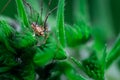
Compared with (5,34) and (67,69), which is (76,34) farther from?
(5,34)

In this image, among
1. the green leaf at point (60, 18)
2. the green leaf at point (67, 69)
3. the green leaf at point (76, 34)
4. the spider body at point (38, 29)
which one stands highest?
the green leaf at point (60, 18)

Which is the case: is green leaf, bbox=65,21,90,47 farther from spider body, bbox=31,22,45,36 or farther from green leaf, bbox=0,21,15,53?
green leaf, bbox=0,21,15,53

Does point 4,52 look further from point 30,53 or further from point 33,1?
point 33,1

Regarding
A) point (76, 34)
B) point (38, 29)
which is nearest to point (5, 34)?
point (38, 29)

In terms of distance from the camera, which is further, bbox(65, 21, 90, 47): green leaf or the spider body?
bbox(65, 21, 90, 47): green leaf

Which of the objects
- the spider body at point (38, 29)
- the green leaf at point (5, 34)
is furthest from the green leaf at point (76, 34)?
the green leaf at point (5, 34)

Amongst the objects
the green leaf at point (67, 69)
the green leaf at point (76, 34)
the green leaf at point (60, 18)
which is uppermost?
the green leaf at point (60, 18)

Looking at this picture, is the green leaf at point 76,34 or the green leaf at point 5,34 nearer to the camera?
the green leaf at point 5,34

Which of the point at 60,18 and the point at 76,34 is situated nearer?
the point at 60,18

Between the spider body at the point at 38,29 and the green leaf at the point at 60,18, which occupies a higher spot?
the green leaf at the point at 60,18

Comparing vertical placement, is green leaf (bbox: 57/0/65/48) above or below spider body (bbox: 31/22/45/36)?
above

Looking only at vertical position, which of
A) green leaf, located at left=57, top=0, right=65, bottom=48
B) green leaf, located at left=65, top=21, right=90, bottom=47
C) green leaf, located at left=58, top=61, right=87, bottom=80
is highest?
green leaf, located at left=57, top=0, right=65, bottom=48

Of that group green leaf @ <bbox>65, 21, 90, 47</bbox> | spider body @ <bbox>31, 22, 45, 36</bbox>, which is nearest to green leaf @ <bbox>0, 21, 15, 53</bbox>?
spider body @ <bbox>31, 22, 45, 36</bbox>

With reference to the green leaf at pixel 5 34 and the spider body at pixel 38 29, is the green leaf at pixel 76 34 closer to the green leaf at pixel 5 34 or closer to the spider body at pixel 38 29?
the spider body at pixel 38 29
